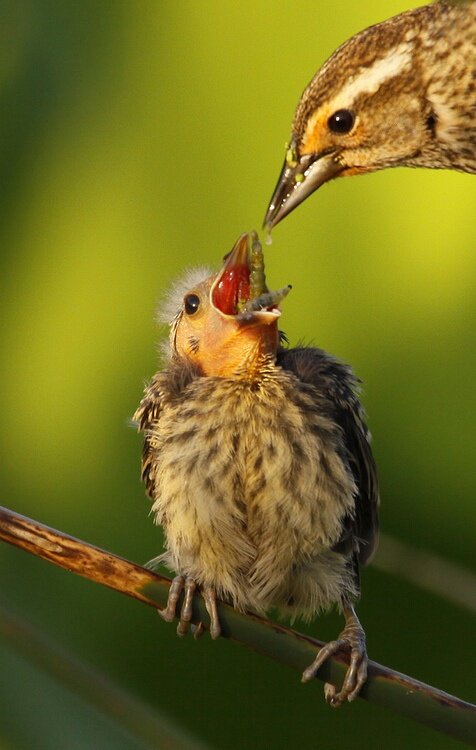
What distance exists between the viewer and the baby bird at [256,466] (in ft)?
6.59

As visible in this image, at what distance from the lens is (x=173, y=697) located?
2531mm

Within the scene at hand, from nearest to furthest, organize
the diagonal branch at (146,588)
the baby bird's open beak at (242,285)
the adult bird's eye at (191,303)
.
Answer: the diagonal branch at (146,588) < the baby bird's open beak at (242,285) < the adult bird's eye at (191,303)

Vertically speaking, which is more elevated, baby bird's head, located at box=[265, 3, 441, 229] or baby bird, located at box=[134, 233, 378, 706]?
baby bird's head, located at box=[265, 3, 441, 229]

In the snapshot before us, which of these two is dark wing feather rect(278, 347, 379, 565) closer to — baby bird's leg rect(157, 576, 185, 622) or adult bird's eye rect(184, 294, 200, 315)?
adult bird's eye rect(184, 294, 200, 315)

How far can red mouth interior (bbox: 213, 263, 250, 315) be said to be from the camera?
7.06 ft

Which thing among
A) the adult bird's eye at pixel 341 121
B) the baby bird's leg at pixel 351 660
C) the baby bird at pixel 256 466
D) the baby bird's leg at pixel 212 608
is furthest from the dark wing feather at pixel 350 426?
the adult bird's eye at pixel 341 121

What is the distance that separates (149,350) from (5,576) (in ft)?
1.76

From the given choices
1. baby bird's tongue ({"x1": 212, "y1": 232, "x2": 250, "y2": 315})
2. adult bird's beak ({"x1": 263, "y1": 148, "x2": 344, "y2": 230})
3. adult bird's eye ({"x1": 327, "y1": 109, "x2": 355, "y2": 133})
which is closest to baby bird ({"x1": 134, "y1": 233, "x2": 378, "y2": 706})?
baby bird's tongue ({"x1": 212, "y1": 232, "x2": 250, "y2": 315})

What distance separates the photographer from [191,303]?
2.24 meters

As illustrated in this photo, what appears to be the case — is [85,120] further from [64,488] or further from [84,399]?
[64,488]

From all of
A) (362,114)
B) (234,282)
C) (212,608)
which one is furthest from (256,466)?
(362,114)

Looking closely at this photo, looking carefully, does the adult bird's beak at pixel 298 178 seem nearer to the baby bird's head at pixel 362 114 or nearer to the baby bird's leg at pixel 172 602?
the baby bird's head at pixel 362 114

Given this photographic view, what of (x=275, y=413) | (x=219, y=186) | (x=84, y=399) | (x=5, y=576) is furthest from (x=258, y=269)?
(x=5, y=576)

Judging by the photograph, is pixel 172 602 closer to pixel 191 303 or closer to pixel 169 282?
pixel 191 303
